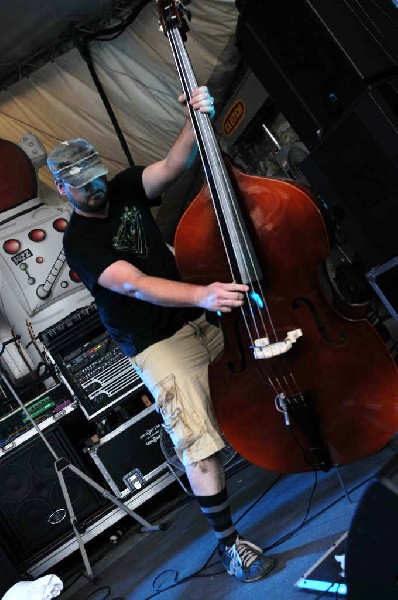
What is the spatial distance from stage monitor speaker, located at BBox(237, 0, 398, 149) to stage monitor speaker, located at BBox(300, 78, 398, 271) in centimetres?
14

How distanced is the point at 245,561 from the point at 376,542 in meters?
1.15

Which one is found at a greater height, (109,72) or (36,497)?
(109,72)

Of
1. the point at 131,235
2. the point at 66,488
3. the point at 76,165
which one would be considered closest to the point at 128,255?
the point at 131,235

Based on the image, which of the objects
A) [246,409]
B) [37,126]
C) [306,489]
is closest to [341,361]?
[246,409]

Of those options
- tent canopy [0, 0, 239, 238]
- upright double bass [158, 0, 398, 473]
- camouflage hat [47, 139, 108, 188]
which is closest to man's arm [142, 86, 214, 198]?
upright double bass [158, 0, 398, 473]

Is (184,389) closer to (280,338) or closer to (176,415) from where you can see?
(176,415)

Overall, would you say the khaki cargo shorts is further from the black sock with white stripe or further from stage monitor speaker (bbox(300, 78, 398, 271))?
stage monitor speaker (bbox(300, 78, 398, 271))

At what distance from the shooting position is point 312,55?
93.7 inches

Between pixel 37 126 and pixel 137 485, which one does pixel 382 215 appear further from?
pixel 37 126

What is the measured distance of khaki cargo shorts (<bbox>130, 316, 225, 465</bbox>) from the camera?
192cm

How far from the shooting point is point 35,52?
13.2 feet

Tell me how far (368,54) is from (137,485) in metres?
2.31

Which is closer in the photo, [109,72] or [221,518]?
[221,518]

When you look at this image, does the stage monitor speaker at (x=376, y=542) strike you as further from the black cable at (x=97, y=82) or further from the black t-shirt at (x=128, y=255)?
the black cable at (x=97, y=82)
